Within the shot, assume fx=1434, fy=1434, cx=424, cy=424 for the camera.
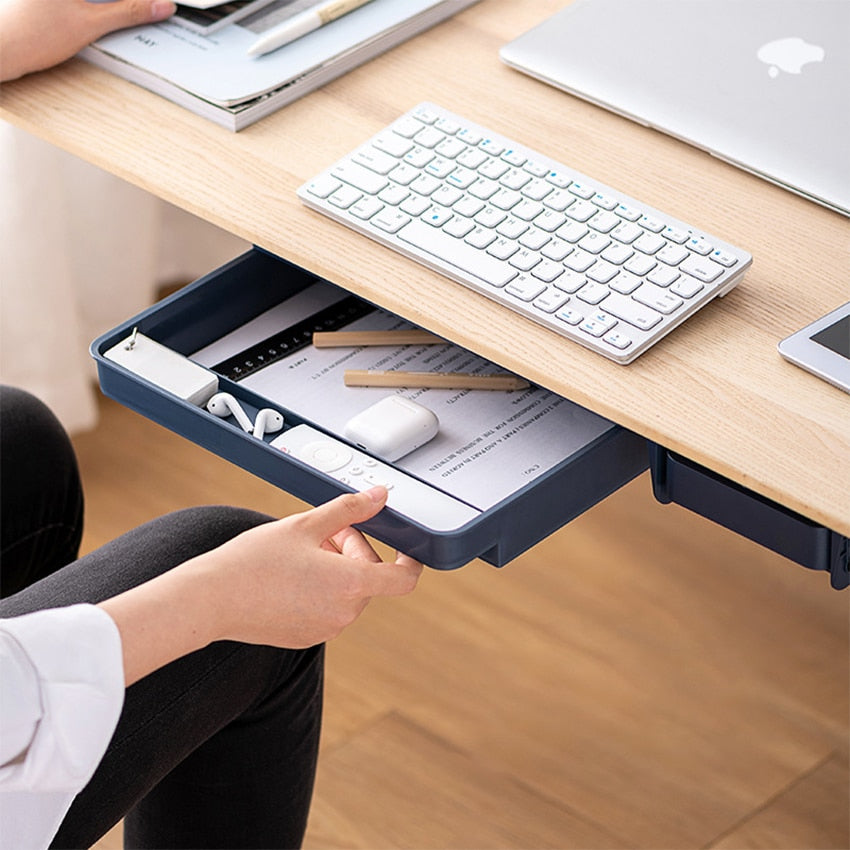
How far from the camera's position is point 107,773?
2.88 ft

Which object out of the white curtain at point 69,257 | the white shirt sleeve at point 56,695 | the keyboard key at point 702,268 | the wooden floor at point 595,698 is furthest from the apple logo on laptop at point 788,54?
the white curtain at point 69,257

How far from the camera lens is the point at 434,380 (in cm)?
96

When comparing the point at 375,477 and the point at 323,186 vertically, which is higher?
the point at 323,186

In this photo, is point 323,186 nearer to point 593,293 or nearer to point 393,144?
point 393,144

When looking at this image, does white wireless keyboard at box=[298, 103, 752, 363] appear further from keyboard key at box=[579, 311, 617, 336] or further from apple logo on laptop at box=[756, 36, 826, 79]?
apple logo on laptop at box=[756, 36, 826, 79]

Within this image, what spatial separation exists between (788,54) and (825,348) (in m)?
0.31

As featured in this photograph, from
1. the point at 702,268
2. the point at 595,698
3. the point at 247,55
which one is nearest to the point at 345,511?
the point at 702,268

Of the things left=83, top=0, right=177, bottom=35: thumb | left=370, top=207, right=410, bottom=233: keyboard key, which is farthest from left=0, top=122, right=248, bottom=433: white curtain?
left=370, top=207, right=410, bottom=233: keyboard key

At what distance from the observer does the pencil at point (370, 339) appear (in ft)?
3.27

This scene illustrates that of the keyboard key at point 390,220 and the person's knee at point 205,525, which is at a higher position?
the keyboard key at point 390,220

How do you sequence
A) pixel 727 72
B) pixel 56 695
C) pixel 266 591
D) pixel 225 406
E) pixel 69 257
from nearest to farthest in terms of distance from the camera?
pixel 56 695 → pixel 266 591 → pixel 225 406 → pixel 727 72 → pixel 69 257

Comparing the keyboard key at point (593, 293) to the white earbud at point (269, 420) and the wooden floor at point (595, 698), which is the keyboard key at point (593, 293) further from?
the wooden floor at point (595, 698)

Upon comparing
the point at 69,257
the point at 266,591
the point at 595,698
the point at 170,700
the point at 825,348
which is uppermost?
the point at 825,348

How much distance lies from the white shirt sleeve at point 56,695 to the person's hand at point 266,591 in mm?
20
